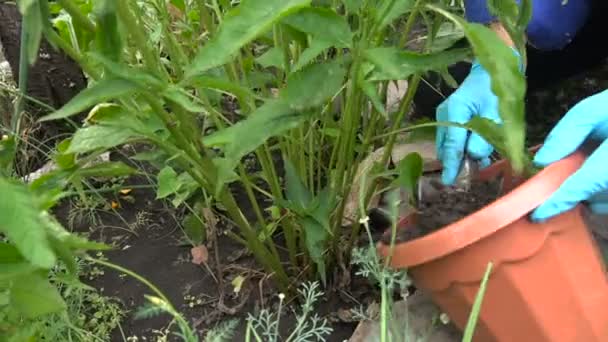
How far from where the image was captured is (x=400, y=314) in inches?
43.2

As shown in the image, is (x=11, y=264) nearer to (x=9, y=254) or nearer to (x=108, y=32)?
(x=9, y=254)

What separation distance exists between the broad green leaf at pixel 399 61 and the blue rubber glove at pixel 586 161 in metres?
0.17

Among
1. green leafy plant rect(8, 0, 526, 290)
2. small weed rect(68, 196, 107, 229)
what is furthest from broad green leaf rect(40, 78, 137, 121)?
small weed rect(68, 196, 107, 229)

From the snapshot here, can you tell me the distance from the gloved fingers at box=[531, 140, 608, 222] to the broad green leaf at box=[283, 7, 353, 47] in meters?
0.28

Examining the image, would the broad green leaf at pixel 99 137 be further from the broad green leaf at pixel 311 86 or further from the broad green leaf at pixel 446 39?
the broad green leaf at pixel 446 39

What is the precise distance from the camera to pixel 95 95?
660mm

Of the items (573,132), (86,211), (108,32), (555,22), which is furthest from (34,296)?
(555,22)

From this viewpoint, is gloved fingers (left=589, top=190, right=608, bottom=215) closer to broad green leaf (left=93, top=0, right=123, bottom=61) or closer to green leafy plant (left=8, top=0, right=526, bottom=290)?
green leafy plant (left=8, top=0, right=526, bottom=290)

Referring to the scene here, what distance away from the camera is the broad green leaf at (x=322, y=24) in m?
0.67

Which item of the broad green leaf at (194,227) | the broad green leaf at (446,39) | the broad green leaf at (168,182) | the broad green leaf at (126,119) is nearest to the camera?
the broad green leaf at (126,119)

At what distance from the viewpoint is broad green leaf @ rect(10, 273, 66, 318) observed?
0.73 meters

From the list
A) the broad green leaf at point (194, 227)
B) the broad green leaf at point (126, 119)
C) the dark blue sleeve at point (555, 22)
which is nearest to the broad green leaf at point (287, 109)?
the broad green leaf at point (126, 119)

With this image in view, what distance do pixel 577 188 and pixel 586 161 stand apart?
4cm

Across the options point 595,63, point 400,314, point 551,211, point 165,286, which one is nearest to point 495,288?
point 551,211
